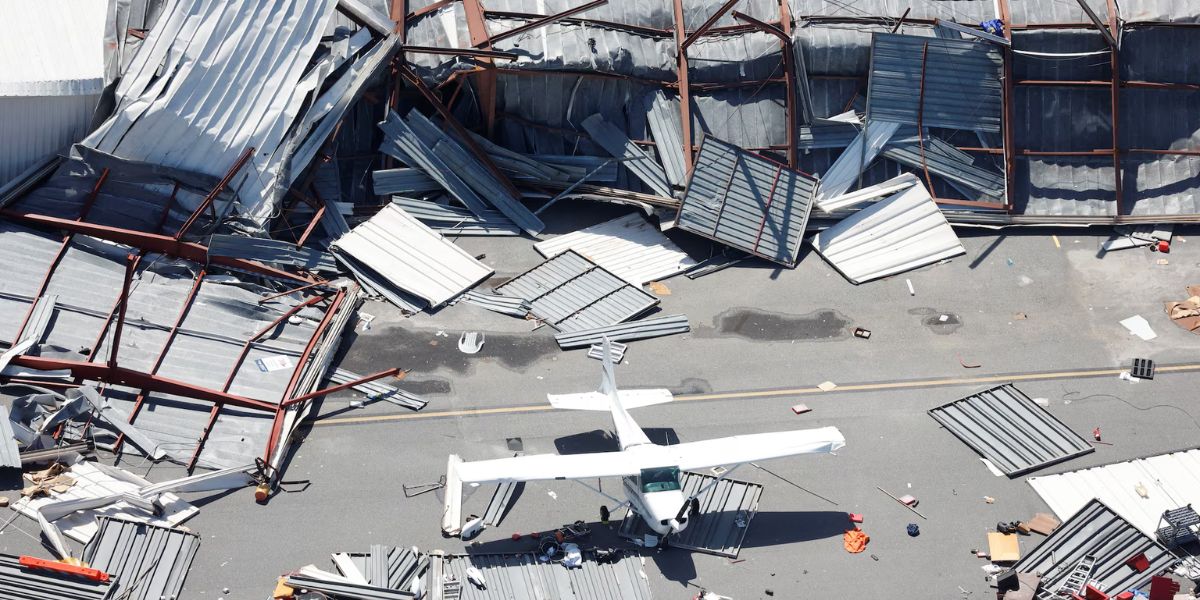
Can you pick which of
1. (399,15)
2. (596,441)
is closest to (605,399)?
(596,441)

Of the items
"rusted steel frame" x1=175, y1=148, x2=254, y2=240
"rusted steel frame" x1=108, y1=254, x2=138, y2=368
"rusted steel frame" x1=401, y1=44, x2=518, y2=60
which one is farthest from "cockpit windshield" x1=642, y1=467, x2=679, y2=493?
"rusted steel frame" x1=401, y1=44, x2=518, y2=60

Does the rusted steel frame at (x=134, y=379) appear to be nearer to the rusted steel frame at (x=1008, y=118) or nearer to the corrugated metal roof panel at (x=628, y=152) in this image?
the corrugated metal roof panel at (x=628, y=152)

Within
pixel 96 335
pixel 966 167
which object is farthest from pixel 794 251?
pixel 96 335

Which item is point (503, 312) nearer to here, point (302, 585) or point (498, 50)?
point (498, 50)

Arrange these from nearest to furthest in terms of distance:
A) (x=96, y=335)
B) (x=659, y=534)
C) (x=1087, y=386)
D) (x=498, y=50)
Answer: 1. (x=659, y=534)
2. (x=96, y=335)
3. (x=1087, y=386)
4. (x=498, y=50)

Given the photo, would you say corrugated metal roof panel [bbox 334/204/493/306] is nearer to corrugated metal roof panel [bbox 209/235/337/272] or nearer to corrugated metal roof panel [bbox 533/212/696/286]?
corrugated metal roof panel [bbox 209/235/337/272]

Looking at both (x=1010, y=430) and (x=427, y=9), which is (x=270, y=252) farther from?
(x=1010, y=430)
